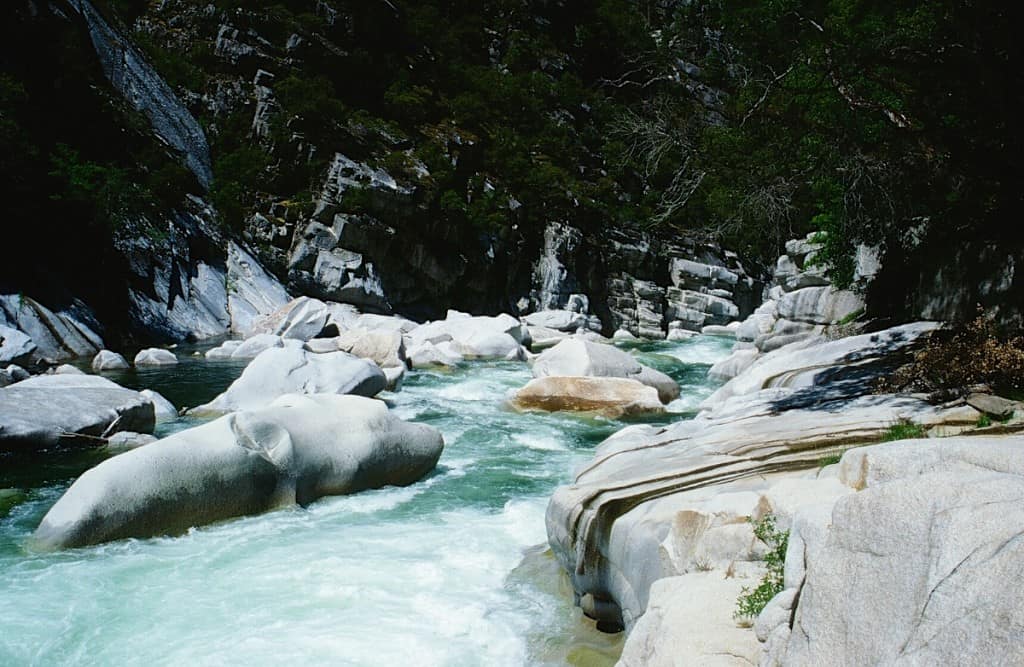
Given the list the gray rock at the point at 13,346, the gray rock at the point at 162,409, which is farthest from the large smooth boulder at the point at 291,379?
the gray rock at the point at 13,346

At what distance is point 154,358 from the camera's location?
69.2 ft

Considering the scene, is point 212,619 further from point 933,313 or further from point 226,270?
point 226,270

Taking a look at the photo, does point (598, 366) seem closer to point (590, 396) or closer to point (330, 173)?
point (590, 396)

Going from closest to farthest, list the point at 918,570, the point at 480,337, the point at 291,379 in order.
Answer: the point at 918,570
the point at 291,379
the point at 480,337

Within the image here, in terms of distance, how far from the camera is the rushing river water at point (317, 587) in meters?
5.32

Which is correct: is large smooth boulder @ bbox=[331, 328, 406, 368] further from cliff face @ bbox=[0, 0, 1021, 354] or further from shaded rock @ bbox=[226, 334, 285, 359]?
cliff face @ bbox=[0, 0, 1021, 354]

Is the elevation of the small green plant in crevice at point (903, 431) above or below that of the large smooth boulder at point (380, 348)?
above

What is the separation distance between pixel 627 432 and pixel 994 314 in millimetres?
5079

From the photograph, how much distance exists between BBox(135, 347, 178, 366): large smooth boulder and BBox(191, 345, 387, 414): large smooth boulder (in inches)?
322

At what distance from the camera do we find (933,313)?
1140 cm

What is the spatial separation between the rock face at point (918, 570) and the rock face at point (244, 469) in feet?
20.7

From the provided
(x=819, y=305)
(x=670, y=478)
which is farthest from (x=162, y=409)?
(x=819, y=305)

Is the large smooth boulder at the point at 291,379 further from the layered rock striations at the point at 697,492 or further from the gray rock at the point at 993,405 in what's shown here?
the gray rock at the point at 993,405

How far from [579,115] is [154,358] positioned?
46.9 m
